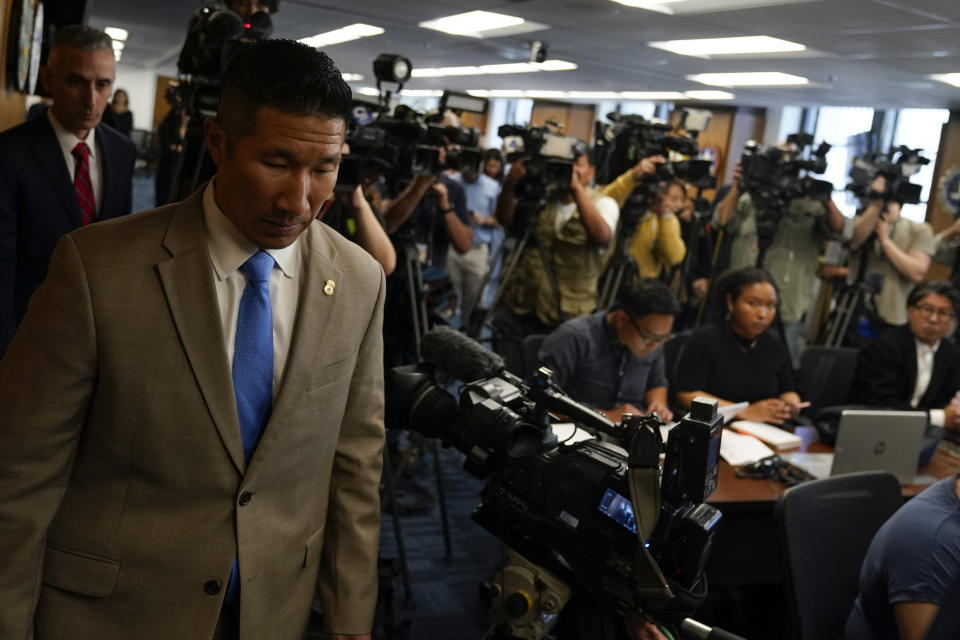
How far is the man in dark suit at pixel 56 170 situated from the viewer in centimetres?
212

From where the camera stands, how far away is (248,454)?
114 cm

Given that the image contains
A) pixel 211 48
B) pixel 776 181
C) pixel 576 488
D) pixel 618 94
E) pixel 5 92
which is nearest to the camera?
pixel 576 488

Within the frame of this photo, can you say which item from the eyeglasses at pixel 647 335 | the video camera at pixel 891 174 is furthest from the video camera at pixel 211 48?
the video camera at pixel 891 174

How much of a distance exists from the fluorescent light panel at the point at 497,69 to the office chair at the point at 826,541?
5.82 metres

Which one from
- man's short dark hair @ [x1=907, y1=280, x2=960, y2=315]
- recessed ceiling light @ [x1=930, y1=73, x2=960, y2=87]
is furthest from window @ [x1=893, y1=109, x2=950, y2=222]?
man's short dark hair @ [x1=907, y1=280, x2=960, y2=315]

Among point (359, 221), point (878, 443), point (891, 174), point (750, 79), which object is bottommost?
point (878, 443)

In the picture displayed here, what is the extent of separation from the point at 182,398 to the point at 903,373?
138 inches

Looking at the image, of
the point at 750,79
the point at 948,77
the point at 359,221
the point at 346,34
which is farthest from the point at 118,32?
the point at 359,221

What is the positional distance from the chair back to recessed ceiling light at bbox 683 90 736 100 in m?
5.21

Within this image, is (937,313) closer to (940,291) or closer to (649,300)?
(940,291)

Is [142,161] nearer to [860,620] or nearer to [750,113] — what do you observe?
[750,113]

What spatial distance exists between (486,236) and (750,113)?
5.32 m

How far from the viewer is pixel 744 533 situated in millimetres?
2514

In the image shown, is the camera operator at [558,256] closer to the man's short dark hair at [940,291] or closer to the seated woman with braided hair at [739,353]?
the seated woman with braided hair at [739,353]
